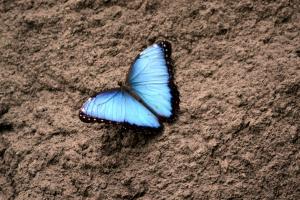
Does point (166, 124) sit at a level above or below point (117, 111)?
below

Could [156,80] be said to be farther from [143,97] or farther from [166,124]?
[166,124]

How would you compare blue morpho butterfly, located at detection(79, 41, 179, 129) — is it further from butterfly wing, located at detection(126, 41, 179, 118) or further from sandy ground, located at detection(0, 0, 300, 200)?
sandy ground, located at detection(0, 0, 300, 200)

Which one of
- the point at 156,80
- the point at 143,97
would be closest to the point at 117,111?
the point at 143,97

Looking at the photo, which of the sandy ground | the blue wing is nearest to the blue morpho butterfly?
the blue wing

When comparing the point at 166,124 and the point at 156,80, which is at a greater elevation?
the point at 156,80

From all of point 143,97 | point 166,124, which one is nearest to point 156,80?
point 143,97

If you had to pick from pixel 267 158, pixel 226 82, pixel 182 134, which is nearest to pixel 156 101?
pixel 182 134
